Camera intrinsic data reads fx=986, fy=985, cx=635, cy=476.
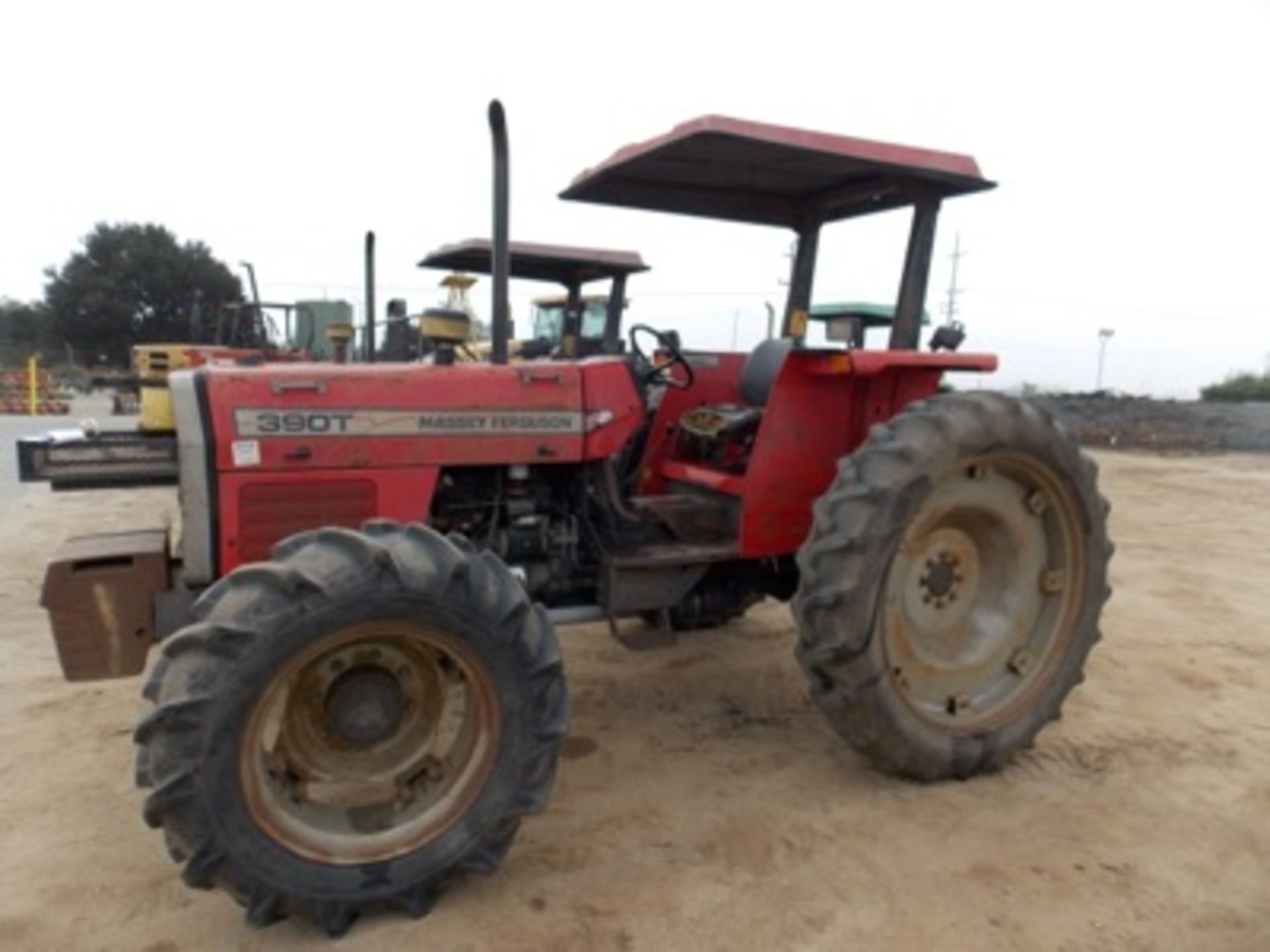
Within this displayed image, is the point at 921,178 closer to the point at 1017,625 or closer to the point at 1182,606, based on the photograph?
the point at 1017,625

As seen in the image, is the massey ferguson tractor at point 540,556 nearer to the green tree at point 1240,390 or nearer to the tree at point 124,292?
the green tree at point 1240,390

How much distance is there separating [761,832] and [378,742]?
1.26 m

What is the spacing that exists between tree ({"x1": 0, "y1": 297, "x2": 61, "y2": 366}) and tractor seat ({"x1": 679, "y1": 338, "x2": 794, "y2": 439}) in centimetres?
3957

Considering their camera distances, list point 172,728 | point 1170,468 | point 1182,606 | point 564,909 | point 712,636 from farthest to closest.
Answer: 1. point 1170,468
2. point 1182,606
3. point 712,636
4. point 564,909
5. point 172,728

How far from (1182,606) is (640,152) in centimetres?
473

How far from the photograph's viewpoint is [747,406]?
4281mm

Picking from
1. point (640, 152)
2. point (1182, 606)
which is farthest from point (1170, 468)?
point (640, 152)

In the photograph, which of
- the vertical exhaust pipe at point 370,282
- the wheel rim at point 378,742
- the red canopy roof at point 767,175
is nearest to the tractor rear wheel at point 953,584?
the red canopy roof at point 767,175

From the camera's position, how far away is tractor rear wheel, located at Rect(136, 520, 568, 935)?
8.08 feet

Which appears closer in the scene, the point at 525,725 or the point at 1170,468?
the point at 525,725

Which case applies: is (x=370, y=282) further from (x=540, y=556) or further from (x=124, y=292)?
(x=124, y=292)

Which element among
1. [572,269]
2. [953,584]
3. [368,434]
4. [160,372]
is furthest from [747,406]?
[160,372]

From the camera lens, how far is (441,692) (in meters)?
2.88

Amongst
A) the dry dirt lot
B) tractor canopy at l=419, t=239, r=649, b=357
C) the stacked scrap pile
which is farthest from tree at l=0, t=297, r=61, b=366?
the dry dirt lot
